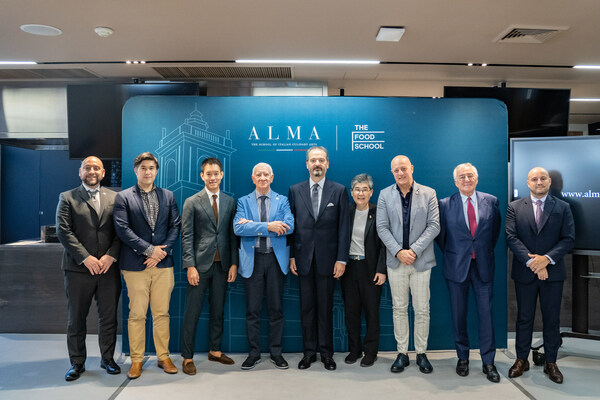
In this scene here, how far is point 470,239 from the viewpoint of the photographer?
3.73 meters

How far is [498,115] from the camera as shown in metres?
4.52

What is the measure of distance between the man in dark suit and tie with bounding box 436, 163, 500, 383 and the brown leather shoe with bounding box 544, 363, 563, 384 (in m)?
0.50

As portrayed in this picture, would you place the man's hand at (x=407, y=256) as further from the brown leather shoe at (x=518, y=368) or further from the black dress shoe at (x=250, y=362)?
the black dress shoe at (x=250, y=362)

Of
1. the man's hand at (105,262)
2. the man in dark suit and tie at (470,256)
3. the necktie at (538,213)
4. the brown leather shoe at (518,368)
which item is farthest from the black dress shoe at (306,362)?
the necktie at (538,213)

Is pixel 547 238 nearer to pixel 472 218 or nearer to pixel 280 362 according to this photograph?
pixel 472 218

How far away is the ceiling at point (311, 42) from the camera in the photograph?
3.78 meters

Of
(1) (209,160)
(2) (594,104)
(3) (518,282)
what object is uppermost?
(2) (594,104)

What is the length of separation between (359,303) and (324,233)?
2.63 ft

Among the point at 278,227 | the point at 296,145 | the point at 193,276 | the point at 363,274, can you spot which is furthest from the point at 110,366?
the point at 296,145

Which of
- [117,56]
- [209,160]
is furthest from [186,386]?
[117,56]

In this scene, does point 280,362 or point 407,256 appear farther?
point 280,362

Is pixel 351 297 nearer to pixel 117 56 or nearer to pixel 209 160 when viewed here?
pixel 209 160

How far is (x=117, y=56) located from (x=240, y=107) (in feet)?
6.52

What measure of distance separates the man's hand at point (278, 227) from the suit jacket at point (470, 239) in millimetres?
1510
